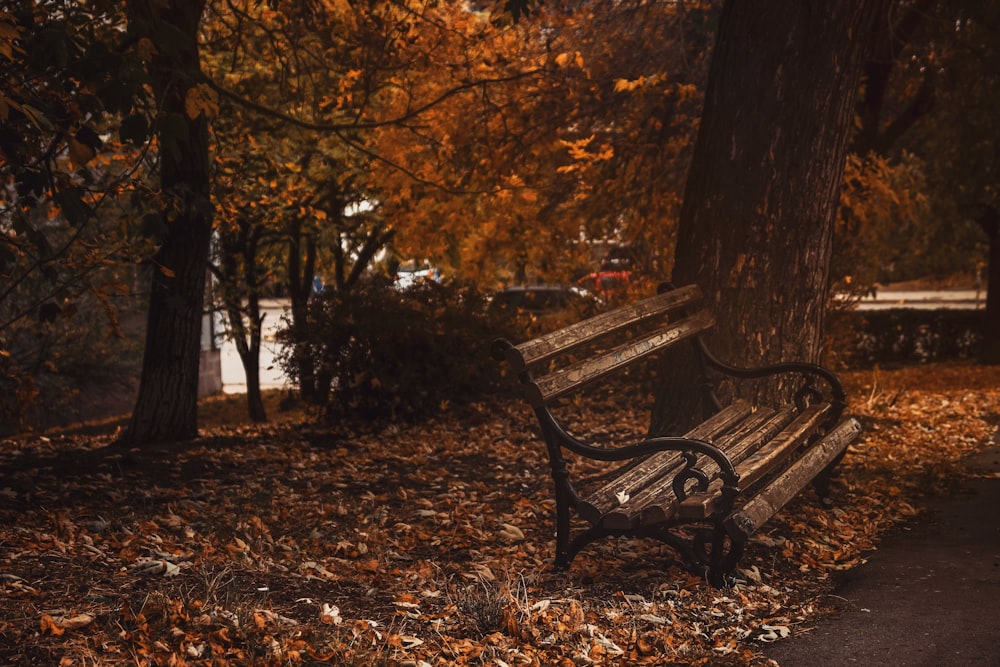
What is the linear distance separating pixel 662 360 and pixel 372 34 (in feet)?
12.7

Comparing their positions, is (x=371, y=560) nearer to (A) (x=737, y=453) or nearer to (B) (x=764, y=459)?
(A) (x=737, y=453)

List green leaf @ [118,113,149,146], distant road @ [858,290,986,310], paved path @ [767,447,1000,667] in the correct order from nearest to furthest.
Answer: paved path @ [767,447,1000,667], green leaf @ [118,113,149,146], distant road @ [858,290,986,310]

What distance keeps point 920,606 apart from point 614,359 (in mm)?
1704

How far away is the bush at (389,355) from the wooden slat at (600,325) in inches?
128

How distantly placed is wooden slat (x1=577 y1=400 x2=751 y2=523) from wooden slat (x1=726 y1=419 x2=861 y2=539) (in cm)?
48

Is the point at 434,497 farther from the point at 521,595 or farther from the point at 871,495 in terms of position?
the point at 871,495

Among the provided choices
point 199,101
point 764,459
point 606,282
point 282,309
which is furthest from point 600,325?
point 282,309

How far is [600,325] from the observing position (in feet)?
17.4

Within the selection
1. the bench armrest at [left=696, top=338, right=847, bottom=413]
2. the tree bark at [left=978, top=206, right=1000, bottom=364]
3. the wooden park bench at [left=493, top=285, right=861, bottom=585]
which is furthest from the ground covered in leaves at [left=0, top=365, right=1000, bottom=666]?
the tree bark at [left=978, top=206, right=1000, bottom=364]

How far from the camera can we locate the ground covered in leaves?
12.6ft

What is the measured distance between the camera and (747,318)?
6.56 metres

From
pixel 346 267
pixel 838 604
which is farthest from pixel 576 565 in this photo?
pixel 346 267

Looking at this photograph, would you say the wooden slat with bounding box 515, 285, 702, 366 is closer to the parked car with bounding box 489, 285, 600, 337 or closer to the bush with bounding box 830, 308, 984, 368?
the parked car with bounding box 489, 285, 600, 337

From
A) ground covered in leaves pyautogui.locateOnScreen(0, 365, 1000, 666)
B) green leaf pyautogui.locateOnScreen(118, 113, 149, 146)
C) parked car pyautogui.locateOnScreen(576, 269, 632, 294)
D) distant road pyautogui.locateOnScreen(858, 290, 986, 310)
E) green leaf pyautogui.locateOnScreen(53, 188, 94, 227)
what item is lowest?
ground covered in leaves pyautogui.locateOnScreen(0, 365, 1000, 666)
